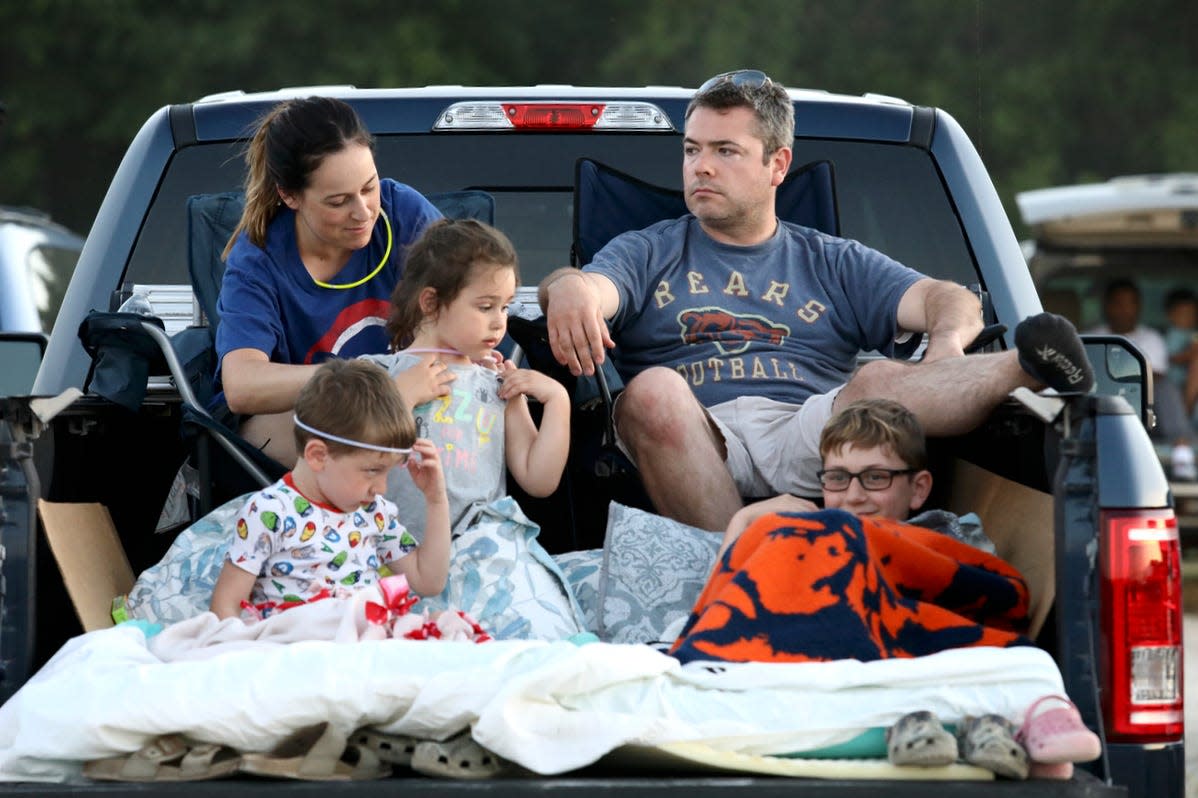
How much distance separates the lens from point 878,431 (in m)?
3.99

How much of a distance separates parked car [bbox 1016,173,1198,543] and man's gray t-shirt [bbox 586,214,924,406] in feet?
30.4

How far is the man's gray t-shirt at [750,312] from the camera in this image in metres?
4.81

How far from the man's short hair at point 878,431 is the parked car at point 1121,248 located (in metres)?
10.2

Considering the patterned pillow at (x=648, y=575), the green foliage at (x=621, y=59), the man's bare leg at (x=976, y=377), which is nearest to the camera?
the man's bare leg at (x=976, y=377)

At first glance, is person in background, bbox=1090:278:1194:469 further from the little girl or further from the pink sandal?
the pink sandal

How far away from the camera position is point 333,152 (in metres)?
4.49

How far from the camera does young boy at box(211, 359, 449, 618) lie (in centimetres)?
367

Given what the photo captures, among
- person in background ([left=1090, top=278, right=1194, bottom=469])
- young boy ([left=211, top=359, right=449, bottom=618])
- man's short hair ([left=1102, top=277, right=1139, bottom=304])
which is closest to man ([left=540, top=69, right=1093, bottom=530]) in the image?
young boy ([left=211, top=359, right=449, bottom=618])

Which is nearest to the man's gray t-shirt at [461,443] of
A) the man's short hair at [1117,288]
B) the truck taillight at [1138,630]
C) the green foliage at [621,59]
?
the truck taillight at [1138,630]

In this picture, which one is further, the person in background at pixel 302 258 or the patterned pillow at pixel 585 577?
the person in background at pixel 302 258

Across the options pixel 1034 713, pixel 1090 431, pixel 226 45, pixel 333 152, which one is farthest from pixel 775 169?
pixel 226 45

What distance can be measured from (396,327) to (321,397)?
24.2 inches

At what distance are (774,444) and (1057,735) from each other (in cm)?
161

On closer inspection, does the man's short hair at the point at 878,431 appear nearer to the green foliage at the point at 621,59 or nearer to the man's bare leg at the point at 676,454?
the man's bare leg at the point at 676,454
